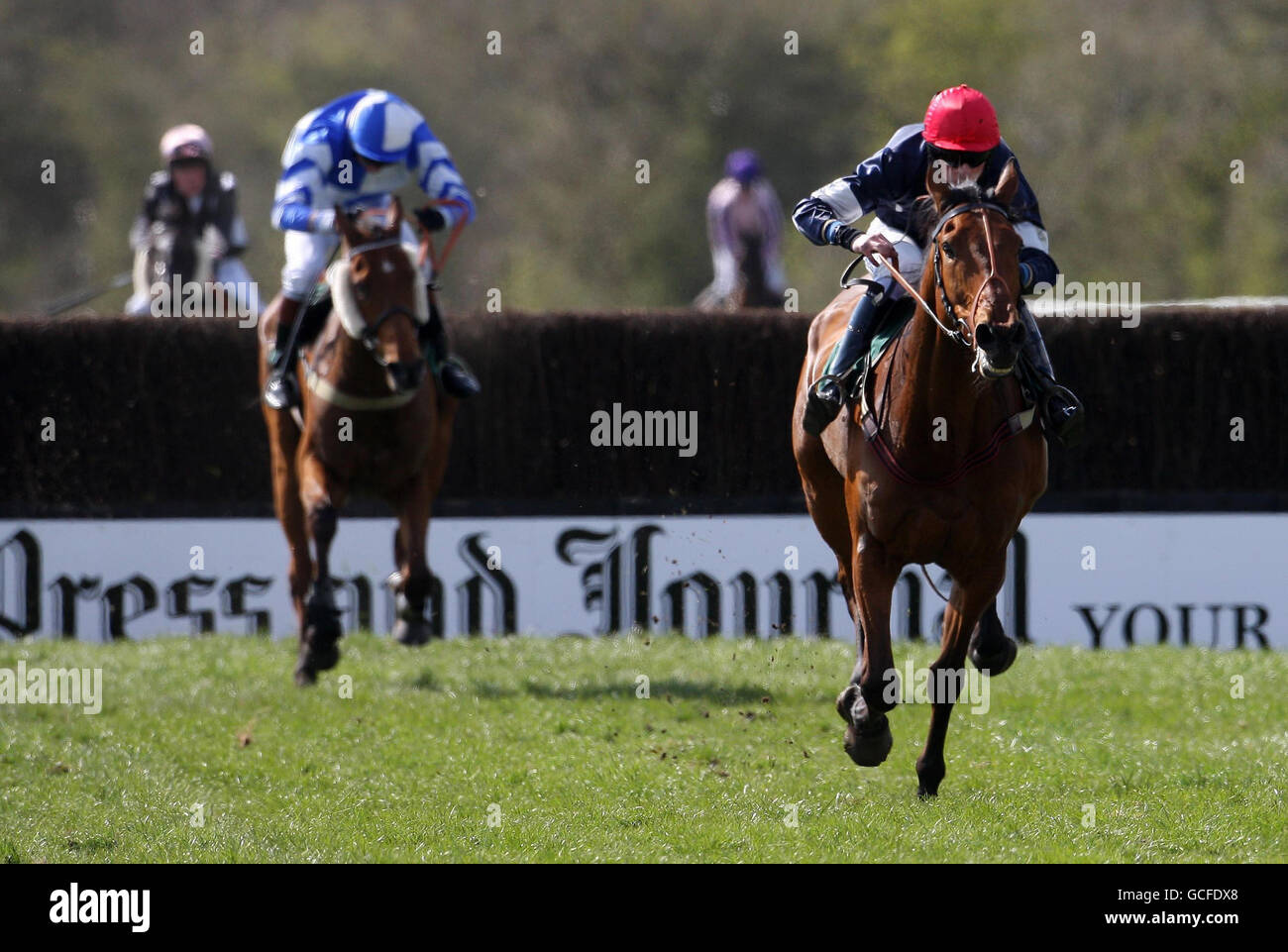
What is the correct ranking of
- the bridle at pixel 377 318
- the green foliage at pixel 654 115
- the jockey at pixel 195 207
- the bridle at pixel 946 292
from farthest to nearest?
the green foliage at pixel 654 115, the jockey at pixel 195 207, the bridle at pixel 377 318, the bridle at pixel 946 292

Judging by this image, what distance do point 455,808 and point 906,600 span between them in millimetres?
4185

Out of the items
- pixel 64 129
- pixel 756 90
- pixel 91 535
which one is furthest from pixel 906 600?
pixel 64 129

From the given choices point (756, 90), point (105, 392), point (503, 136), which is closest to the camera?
point (105, 392)

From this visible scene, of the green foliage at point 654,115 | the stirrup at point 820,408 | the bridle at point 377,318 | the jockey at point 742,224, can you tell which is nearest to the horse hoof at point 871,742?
the stirrup at point 820,408

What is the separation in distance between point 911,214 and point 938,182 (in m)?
0.98

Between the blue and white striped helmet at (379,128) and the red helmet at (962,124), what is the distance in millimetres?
3701

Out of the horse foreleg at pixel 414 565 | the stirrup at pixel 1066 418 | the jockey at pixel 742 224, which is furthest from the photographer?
the jockey at pixel 742 224

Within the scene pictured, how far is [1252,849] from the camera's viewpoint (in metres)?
5.90

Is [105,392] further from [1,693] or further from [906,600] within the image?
[906,600]

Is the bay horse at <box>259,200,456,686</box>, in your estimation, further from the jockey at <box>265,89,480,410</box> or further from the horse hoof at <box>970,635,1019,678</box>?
the horse hoof at <box>970,635,1019,678</box>

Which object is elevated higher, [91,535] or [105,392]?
[105,392]

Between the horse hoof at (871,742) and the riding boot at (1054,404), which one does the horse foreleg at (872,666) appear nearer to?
the horse hoof at (871,742)

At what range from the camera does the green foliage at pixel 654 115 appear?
115 feet

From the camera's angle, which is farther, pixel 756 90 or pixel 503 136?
pixel 503 136
